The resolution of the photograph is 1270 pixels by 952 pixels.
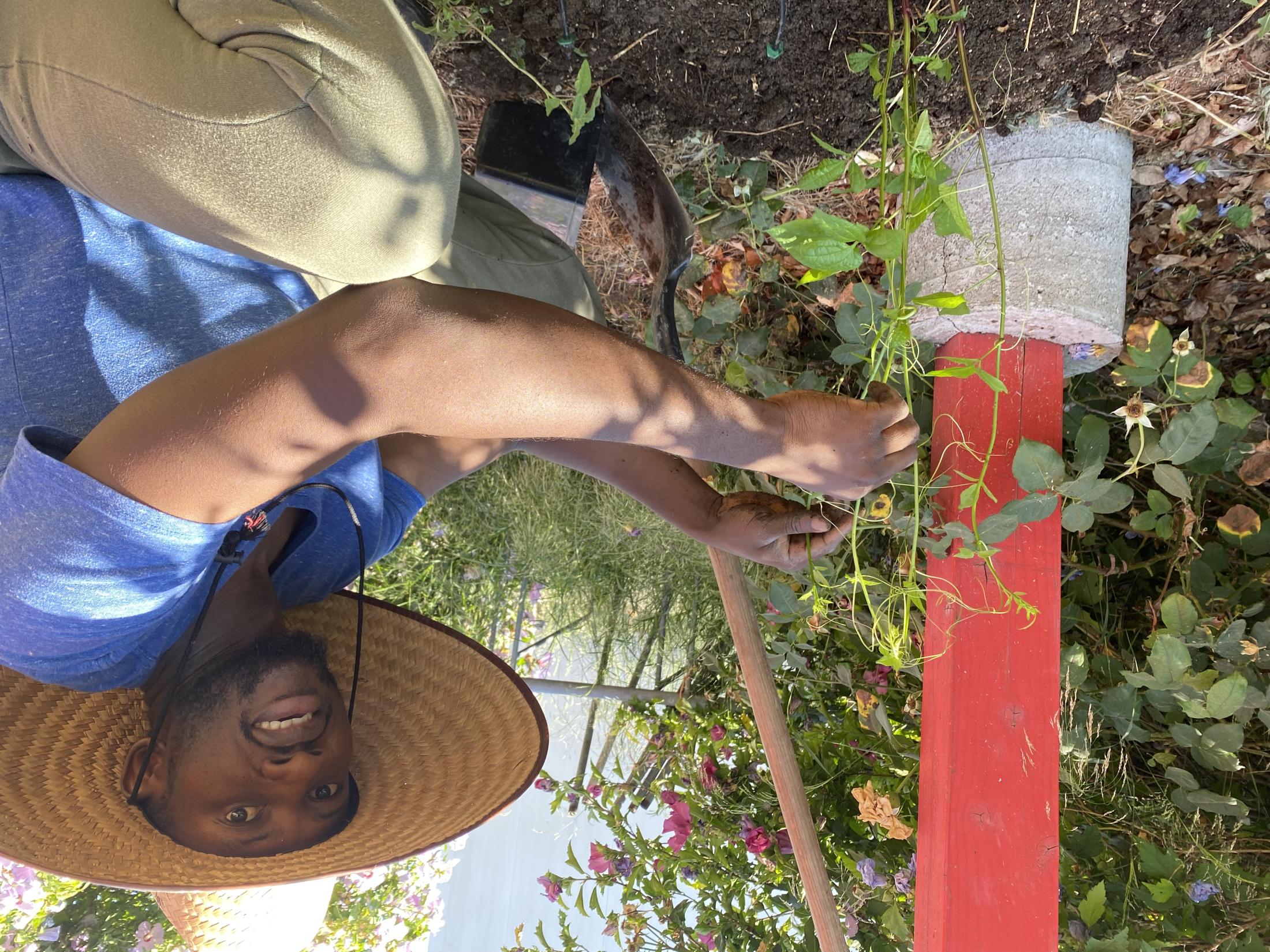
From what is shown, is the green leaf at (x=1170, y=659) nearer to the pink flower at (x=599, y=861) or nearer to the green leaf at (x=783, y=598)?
the green leaf at (x=783, y=598)

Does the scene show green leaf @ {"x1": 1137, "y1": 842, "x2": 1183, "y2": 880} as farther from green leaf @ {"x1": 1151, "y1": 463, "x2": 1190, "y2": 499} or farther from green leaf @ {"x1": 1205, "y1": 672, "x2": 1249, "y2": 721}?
green leaf @ {"x1": 1151, "y1": 463, "x2": 1190, "y2": 499}

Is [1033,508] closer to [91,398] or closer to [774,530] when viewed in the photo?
[774,530]

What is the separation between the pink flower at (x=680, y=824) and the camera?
2.07 metres

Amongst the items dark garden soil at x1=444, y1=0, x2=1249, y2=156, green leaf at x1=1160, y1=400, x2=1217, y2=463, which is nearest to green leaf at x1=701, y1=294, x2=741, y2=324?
dark garden soil at x1=444, y1=0, x2=1249, y2=156

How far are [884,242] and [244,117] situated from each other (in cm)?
60

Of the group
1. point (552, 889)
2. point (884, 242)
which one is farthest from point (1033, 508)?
point (552, 889)

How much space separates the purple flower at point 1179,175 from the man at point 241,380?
75 centimetres

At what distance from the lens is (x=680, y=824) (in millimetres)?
2072

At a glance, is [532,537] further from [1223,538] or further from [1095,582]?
[1223,538]

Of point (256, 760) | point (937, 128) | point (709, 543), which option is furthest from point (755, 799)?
point (937, 128)

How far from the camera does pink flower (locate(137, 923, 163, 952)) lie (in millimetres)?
2639

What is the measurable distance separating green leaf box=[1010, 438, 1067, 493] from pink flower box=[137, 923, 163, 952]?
2873 millimetres

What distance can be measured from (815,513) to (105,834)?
1.09m

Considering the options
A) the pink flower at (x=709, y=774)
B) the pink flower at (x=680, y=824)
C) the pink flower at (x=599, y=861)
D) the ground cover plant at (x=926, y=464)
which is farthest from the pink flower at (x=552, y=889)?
the pink flower at (x=709, y=774)
